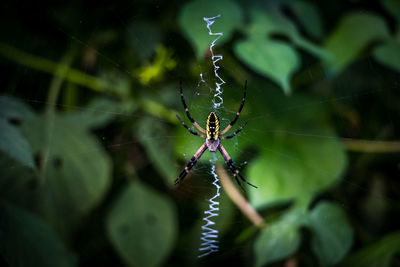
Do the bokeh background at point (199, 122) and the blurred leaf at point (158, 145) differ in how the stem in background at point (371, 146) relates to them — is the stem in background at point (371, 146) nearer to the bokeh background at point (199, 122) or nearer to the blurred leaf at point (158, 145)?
the bokeh background at point (199, 122)

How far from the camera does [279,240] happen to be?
171cm

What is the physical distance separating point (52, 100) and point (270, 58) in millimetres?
1433

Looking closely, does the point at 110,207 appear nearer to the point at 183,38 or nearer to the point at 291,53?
the point at 183,38

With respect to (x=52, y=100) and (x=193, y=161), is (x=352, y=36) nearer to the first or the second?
(x=193, y=161)

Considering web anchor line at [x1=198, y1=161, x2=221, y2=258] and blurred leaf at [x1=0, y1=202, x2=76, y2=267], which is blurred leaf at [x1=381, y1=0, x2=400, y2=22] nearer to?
web anchor line at [x1=198, y1=161, x2=221, y2=258]

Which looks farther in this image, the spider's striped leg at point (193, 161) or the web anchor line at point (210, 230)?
the spider's striped leg at point (193, 161)

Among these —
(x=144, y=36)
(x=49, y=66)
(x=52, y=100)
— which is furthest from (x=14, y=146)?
(x=144, y=36)

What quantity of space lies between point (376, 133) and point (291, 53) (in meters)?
1.29

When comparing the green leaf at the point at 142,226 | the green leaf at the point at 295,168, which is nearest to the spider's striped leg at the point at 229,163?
the green leaf at the point at 295,168

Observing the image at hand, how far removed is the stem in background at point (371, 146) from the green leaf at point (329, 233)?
2.20 feet

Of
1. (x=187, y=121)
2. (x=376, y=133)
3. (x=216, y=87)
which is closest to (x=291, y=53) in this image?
(x=216, y=87)

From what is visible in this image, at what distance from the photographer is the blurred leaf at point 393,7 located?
190cm

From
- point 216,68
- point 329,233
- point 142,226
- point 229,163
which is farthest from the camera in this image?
point 229,163

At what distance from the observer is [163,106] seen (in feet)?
7.41
